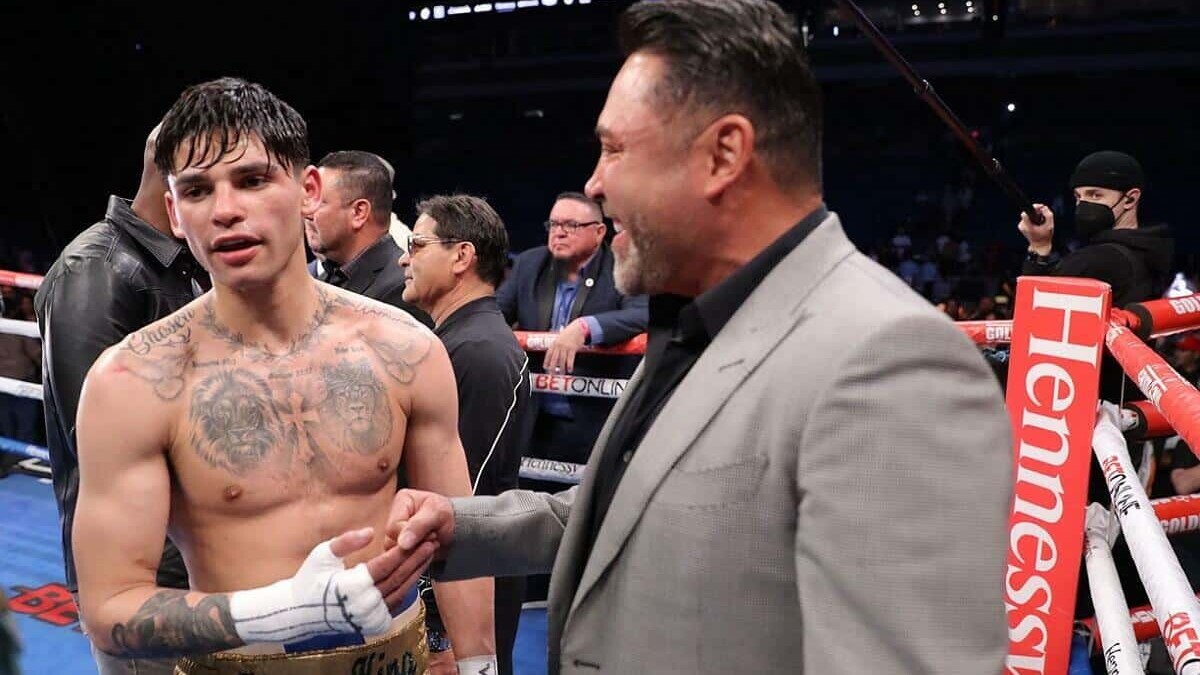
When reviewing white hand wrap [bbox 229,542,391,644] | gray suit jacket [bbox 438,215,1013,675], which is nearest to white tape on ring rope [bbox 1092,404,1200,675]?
gray suit jacket [bbox 438,215,1013,675]

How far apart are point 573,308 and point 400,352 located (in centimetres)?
200

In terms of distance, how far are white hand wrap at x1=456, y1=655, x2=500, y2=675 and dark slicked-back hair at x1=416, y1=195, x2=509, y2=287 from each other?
1.17 meters

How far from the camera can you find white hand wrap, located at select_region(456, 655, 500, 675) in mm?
1980

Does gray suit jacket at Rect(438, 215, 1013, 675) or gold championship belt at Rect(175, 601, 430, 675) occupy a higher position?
gray suit jacket at Rect(438, 215, 1013, 675)

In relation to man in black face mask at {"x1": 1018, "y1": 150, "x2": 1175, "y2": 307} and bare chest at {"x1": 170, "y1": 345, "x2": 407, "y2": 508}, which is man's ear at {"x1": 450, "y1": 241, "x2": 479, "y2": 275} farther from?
man in black face mask at {"x1": 1018, "y1": 150, "x2": 1175, "y2": 307}

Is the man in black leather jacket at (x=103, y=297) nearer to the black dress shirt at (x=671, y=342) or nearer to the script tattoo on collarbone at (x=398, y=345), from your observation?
the script tattoo on collarbone at (x=398, y=345)

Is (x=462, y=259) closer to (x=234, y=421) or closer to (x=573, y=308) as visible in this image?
(x=573, y=308)

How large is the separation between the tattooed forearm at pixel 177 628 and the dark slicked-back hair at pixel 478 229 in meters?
1.55

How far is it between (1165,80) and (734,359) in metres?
14.8

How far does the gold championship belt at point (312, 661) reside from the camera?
1558mm

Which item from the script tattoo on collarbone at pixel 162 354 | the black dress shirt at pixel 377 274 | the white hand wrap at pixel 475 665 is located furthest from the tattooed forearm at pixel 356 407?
the black dress shirt at pixel 377 274

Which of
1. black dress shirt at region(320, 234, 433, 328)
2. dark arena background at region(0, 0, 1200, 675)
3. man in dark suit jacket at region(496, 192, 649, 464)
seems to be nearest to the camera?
black dress shirt at region(320, 234, 433, 328)

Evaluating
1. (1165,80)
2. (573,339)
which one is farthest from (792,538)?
(1165,80)

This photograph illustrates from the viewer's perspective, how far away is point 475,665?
1.98m
